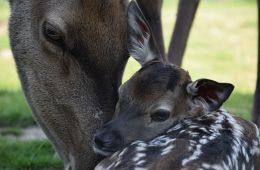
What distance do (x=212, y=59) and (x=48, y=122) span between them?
12904 millimetres

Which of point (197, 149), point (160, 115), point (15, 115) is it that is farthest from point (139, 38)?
point (15, 115)

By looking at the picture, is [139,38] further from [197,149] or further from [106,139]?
[197,149]

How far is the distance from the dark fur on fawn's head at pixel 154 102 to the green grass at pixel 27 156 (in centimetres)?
185

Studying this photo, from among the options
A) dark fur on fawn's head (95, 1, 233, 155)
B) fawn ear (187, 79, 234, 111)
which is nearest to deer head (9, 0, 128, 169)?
dark fur on fawn's head (95, 1, 233, 155)

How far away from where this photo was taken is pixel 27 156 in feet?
24.7

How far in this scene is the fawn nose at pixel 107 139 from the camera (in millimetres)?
5129

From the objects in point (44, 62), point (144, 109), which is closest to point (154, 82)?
point (144, 109)

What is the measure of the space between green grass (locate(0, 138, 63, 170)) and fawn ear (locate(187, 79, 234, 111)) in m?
1.95

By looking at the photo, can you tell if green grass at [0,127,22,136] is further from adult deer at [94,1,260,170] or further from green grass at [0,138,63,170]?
adult deer at [94,1,260,170]

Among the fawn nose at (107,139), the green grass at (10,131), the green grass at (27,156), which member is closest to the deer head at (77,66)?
the fawn nose at (107,139)

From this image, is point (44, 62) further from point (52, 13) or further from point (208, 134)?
point (208, 134)

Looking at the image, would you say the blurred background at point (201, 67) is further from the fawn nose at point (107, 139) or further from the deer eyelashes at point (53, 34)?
the fawn nose at point (107, 139)

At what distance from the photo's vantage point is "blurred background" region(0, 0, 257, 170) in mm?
7699

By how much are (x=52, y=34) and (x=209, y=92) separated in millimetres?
1233
